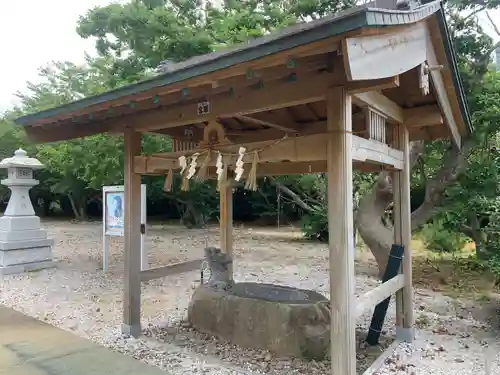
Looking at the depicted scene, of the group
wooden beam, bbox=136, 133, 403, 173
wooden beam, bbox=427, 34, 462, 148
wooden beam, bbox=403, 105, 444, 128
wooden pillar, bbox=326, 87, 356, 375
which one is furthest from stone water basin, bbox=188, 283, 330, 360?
wooden beam, bbox=427, 34, 462, 148

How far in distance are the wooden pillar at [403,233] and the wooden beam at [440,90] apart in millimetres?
398

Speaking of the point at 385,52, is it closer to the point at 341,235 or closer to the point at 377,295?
the point at 341,235

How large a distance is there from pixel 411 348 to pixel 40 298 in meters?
4.80

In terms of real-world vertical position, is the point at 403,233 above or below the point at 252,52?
below

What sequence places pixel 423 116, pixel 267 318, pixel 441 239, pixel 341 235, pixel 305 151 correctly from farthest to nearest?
pixel 441 239
pixel 423 116
pixel 267 318
pixel 305 151
pixel 341 235

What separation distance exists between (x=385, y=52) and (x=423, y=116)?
174 centimetres

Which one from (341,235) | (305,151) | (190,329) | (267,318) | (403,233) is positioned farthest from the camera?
(190,329)

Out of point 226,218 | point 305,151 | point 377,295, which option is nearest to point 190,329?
point 226,218

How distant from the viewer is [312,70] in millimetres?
2551

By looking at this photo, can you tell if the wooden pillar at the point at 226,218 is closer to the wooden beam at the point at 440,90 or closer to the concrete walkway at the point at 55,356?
the concrete walkway at the point at 55,356

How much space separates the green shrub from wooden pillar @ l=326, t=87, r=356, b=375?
247 inches

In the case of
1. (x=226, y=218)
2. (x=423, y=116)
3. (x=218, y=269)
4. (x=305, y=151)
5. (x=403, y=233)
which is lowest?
(x=218, y=269)

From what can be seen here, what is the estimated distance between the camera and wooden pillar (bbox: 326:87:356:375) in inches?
96.5

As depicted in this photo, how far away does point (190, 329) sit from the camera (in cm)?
420
